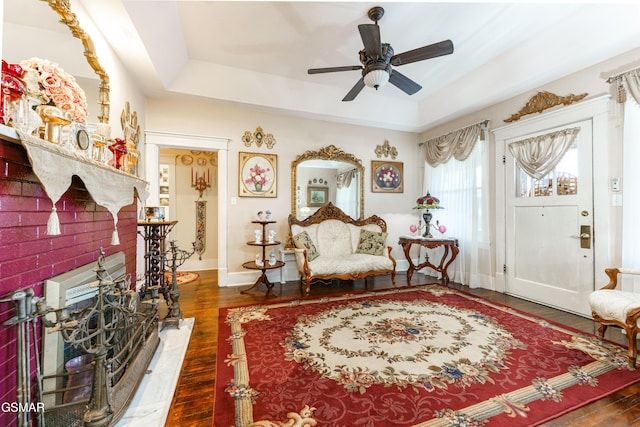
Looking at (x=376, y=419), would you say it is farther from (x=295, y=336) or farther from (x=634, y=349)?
(x=634, y=349)

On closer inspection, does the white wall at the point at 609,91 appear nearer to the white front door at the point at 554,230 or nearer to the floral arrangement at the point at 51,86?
the white front door at the point at 554,230

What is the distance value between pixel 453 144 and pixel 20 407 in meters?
5.06

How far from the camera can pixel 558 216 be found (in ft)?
10.0

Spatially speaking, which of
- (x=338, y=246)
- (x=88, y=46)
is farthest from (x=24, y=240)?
(x=338, y=246)

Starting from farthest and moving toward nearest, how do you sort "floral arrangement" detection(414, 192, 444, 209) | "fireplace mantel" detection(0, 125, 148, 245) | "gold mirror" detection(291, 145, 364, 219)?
"gold mirror" detection(291, 145, 364, 219)
"floral arrangement" detection(414, 192, 444, 209)
"fireplace mantel" detection(0, 125, 148, 245)

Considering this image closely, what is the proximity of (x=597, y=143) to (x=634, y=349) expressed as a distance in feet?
6.61

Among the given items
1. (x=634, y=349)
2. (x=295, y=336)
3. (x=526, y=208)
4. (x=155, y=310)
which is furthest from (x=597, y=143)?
(x=155, y=310)

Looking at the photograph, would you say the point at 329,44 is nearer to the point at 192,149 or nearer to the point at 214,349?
the point at 192,149

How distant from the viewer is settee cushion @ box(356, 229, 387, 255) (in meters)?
4.09

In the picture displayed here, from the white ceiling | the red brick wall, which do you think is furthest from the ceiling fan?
the red brick wall

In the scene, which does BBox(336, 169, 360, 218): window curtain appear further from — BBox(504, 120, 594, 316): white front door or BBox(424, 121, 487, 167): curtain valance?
BBox(504, 120, 594, 316): white front door

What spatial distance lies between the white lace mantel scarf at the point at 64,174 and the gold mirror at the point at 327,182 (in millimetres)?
2739

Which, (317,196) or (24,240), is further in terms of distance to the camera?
(317,196)

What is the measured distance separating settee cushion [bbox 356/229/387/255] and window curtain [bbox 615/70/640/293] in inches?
99.4
